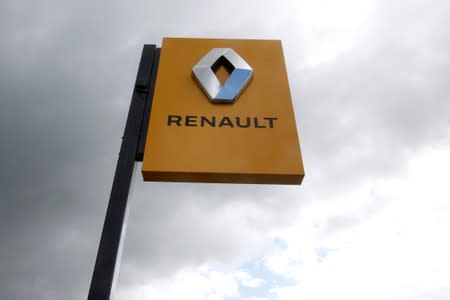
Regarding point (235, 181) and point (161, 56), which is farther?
point (161, 56)

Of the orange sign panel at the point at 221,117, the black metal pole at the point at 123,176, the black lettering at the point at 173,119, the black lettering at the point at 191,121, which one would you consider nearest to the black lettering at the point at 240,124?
the orange sign panel at the point at 221,117

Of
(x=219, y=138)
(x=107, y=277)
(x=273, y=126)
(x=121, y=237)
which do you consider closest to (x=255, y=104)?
(x=273, y=126)

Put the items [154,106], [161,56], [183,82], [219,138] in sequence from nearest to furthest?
[219,138] < [154,106] < [183,82] < [161,56]

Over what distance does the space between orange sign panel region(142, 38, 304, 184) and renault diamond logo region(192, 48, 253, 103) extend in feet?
0.04

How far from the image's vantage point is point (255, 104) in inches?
166

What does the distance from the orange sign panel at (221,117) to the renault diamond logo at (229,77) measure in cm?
1

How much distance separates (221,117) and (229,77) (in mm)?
761

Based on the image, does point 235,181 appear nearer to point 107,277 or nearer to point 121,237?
point 121,237

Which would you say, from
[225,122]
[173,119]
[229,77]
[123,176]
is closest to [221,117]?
[225,122]

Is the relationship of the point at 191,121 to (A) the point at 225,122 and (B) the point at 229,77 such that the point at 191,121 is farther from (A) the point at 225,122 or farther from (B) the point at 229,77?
(B) the point at 229,77

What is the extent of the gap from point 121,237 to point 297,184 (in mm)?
1868

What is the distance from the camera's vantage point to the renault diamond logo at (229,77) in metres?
4.20

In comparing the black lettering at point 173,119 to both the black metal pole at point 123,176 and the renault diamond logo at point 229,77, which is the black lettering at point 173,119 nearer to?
the black metal pole at point 123,176

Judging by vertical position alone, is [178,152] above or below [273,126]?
below
